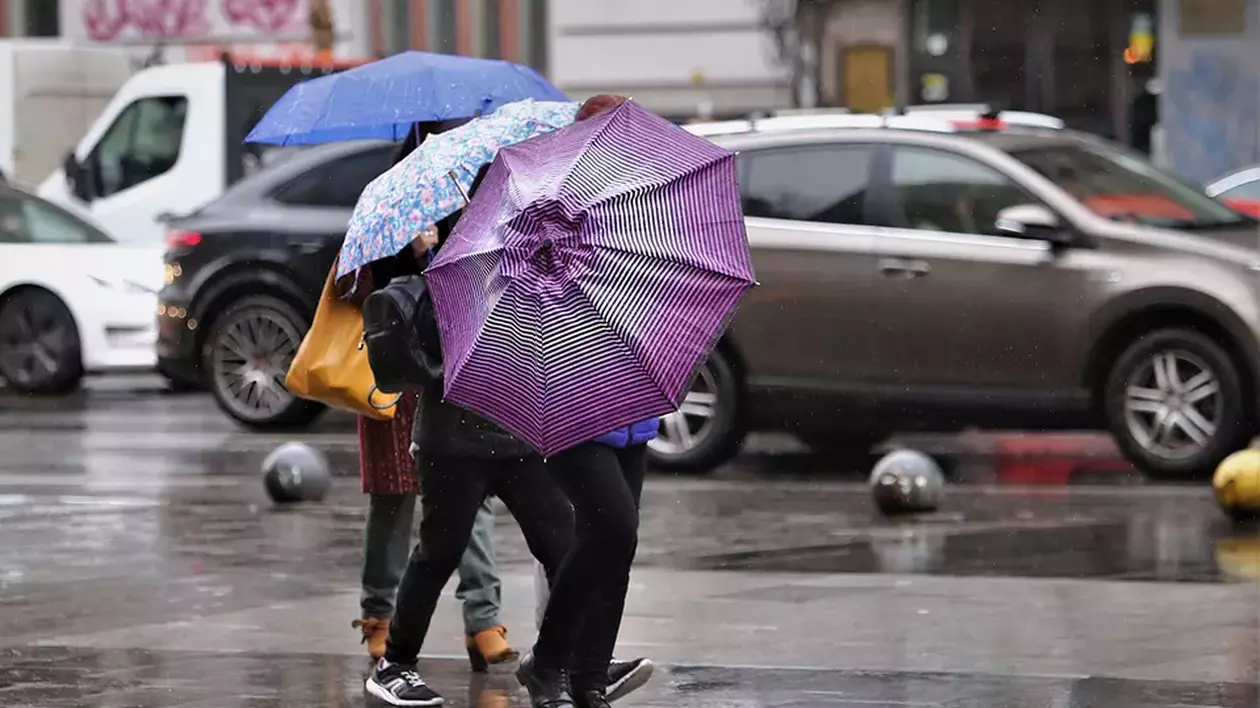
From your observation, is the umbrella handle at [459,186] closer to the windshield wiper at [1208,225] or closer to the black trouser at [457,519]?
the black trouser at [457,519]

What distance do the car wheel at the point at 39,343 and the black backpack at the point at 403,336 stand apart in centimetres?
1227

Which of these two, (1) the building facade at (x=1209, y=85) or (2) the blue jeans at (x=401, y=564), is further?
(1) the building facade at (x=1209, y=85)

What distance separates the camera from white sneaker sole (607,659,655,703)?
720cm

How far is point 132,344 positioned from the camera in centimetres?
1838

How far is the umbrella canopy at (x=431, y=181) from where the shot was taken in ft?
22.4

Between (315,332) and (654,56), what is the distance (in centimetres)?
2399

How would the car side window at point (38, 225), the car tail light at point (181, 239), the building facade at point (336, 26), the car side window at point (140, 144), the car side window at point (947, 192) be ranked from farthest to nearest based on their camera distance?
the building facade at point (336, 26) < the car side window at point (140, 144) < the car side window at point (38, 225) < the car tail light at point (181, 239) < the car side window at point (947, 192)

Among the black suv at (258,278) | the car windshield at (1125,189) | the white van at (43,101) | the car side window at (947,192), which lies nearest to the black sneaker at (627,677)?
the car side window at (947,192)

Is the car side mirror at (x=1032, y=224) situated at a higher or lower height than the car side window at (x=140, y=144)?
higher

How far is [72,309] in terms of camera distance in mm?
18562

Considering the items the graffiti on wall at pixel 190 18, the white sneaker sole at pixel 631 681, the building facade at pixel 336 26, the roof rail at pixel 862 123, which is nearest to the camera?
the white sneaker sole at pixel 631 681

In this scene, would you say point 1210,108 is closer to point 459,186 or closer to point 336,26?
point 336,26

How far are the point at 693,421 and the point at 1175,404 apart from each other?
2396 mm

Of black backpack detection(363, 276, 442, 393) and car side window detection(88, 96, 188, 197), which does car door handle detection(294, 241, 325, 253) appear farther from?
black backpack detection(363, 276, 442, 393)
